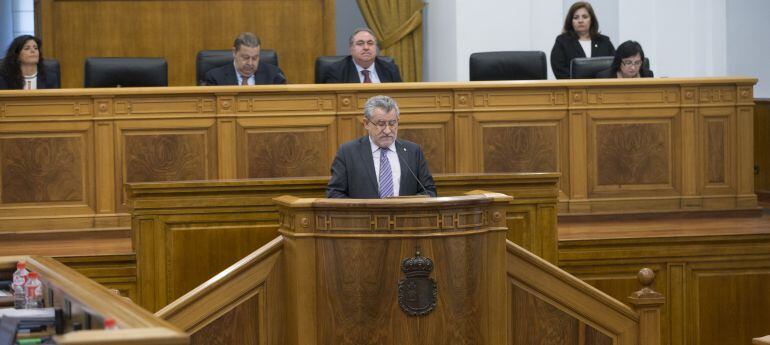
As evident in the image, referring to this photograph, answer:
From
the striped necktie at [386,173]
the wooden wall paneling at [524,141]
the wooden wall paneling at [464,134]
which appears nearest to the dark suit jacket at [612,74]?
the wooden wall paneling at [524,141]

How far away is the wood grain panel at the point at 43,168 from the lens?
7.04 meters

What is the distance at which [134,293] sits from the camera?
5.99m

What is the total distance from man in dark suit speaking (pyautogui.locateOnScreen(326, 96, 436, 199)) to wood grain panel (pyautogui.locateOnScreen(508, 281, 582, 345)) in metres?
0.63

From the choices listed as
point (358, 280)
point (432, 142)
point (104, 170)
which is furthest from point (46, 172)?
point (358, 280)

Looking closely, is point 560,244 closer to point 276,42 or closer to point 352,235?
point 352,235

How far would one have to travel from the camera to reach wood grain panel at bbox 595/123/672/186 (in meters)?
7.46

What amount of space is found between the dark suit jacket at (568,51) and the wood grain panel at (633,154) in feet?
3.43

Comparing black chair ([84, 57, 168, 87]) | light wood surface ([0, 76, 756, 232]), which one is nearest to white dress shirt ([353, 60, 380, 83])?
light wood surface ([0, 76, 756, 232])

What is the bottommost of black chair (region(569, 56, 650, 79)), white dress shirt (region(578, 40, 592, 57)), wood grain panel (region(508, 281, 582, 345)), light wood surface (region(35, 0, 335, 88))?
wood grain panel (region(508, 281, 582, 345))

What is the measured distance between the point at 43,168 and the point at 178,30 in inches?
125

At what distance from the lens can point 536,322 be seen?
5539 millimetres

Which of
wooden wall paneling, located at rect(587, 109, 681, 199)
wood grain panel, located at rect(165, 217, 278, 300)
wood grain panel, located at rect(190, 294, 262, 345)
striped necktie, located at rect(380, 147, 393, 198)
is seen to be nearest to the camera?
wood grain panel, located at rect(190, 294, 262, 345)

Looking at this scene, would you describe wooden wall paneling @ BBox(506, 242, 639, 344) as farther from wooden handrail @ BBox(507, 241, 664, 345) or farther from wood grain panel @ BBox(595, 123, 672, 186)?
wood grain panel @ BBox(595, 123, 672, 186)

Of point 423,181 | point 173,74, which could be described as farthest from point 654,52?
point 423,181
